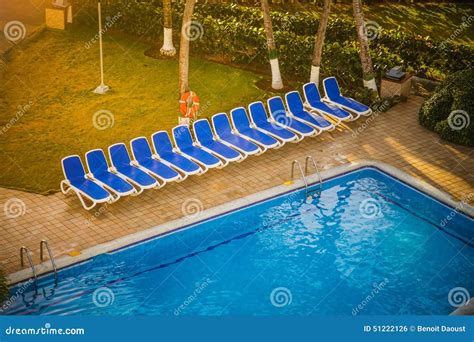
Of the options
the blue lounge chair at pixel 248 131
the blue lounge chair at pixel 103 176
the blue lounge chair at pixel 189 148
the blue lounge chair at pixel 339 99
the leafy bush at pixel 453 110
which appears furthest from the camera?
the blue lounge chair at pixel 339 99

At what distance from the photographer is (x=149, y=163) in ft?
56.4

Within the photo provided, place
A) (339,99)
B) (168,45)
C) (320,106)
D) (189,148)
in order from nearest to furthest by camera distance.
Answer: (189,148)
(320,106)
(339,99)
(168,45)

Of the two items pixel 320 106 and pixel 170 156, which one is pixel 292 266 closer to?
pixel 170 156

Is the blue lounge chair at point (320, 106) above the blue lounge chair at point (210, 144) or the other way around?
above

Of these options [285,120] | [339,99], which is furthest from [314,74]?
[285,120]

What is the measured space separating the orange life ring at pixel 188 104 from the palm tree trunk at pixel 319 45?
408 cm

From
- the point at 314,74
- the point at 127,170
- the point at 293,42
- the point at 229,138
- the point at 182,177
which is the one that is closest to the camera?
the point at 127,170

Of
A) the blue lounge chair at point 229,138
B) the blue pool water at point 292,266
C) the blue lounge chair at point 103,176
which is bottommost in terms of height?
the blue pool water at point 292,266

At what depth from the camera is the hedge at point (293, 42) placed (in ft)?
72.3

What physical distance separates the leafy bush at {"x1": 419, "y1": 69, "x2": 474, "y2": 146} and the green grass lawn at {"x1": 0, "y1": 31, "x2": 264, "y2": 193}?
14.3 feet

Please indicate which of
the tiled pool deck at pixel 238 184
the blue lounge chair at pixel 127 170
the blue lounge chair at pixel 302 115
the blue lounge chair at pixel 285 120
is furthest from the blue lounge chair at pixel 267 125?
the blue lounge chair at pixel 127 170

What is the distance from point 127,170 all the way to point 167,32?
7.76 meters

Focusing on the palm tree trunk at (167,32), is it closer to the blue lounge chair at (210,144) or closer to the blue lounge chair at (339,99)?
the blue lounge chair at (339,99)

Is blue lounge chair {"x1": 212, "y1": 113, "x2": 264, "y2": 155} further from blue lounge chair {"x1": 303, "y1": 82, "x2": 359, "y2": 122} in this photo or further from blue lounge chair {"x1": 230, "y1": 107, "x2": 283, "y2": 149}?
blue lounge chair {"x1": 303, "y1": 82, "x2": 359, "y2": 122}
